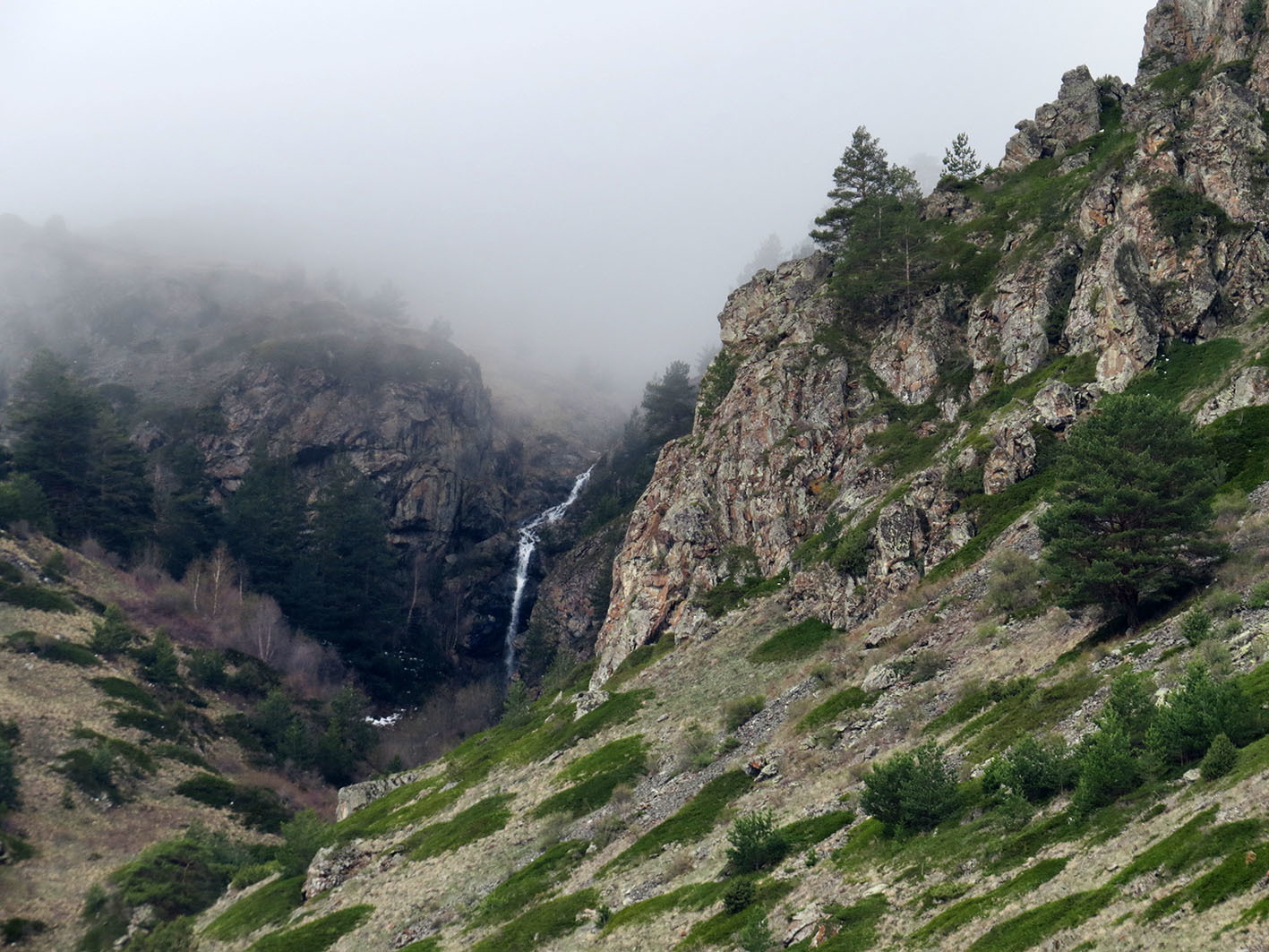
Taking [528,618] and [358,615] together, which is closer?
[358,615]

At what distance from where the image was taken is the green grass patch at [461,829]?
57.1 metres

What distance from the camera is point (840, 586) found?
2630 inches

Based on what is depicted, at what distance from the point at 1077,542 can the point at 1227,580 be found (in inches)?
221

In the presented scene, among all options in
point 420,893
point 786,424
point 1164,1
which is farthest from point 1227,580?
point 1164,1

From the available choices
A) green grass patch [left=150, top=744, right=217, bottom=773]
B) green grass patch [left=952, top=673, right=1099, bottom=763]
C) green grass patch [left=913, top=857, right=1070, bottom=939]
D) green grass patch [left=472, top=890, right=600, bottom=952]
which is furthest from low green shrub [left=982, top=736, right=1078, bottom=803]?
green grass patch [left=150, top=744, right=217, bottom=773]

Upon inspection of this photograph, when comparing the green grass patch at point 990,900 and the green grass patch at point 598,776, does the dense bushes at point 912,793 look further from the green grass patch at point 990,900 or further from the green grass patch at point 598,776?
the green grass patch at point 598,776

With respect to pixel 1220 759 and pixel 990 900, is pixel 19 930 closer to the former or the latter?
pixel 990 900

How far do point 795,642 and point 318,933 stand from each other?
3574 centimetres

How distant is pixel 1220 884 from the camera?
17172 mm

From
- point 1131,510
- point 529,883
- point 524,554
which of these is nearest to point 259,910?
point 529,883

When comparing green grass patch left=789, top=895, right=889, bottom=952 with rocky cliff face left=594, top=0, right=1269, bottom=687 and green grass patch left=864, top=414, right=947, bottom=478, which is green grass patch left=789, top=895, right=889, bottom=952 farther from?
green grass patch left=864, top=414, right=947, bottom=478

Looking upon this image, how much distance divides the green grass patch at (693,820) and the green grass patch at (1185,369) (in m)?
36.7

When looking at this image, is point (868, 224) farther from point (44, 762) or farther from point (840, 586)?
point (44, 762)

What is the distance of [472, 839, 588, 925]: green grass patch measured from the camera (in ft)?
143
